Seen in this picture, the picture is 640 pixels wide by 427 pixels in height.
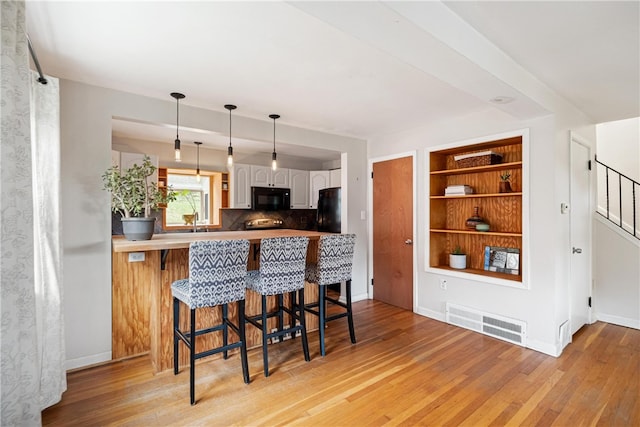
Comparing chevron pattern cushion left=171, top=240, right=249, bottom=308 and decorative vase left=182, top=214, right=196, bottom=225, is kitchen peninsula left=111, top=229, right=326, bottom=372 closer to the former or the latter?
chevron pattern cushion left=171, top=240, right=249, bottom=308

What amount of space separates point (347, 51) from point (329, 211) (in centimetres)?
319

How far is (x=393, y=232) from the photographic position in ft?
14.0

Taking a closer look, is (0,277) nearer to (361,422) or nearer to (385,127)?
(361,422)

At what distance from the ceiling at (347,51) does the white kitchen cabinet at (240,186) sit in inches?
86.1

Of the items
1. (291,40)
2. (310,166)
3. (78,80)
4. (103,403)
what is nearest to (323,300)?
(103,403)

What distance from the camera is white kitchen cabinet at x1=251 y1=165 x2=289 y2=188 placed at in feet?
18.0

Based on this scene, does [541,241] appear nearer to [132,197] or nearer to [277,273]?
[277,273]

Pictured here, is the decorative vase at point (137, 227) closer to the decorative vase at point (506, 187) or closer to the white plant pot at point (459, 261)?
the white plant pot at point (459, 261)

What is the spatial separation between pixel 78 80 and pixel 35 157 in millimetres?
991

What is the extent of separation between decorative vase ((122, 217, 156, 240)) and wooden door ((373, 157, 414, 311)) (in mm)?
2886

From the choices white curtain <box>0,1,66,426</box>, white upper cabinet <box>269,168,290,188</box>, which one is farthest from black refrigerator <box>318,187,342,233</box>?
white curtain <box>0,1,66,426</box>

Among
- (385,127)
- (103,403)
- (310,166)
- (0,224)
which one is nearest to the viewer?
(0,224)

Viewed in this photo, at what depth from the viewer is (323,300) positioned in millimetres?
2957

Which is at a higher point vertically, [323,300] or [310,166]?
[310,166]
